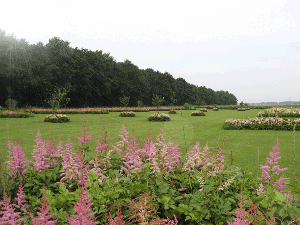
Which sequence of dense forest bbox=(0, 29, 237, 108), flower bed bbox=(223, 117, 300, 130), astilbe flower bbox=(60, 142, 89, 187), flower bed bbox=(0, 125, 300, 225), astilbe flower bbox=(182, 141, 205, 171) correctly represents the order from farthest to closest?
1. dense forest bbox=(0, 29, 237, 108)
2. flower bed bbox=(223, 117, 300, 130)
3. astilbe flower bbox=(182, 141, 205, 171)
4. astilbe flower bbox=(60, 142, 89, 187)
5. flower bed bbox=(0, 125, 300, 225)

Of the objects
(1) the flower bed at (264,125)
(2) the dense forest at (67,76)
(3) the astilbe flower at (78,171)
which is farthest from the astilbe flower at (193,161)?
(2) the dense forest at (67,76)

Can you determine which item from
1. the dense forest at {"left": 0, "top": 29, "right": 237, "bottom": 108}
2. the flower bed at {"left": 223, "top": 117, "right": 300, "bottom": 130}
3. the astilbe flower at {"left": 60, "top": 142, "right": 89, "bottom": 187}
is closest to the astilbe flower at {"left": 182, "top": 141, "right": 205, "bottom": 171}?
the astilbe flower at {"left": 60, "top": 142, "right": 89, "bottom": 187}

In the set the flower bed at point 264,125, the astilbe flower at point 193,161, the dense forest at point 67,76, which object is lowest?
the flower bed at point 264,125

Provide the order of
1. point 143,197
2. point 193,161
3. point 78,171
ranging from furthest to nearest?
point 193,161, point 78,171, point 143,197

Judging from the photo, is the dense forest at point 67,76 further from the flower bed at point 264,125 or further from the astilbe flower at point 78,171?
the astilbe flower at point 78,171

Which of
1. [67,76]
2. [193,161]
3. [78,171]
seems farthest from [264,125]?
[67,76]

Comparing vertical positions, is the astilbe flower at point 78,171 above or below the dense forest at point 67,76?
below

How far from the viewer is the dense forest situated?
3362cm

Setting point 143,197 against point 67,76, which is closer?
point 143,197

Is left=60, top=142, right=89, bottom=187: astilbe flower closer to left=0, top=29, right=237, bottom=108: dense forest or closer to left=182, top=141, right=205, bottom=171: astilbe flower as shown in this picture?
left=182, top=141, right=205, bottom=171: astilbe flower

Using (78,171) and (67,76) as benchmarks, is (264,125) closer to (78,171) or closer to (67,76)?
(78,171)

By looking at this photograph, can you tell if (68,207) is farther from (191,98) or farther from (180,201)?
(191,98)

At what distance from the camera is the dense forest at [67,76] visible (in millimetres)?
33625

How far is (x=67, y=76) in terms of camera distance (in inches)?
1668
